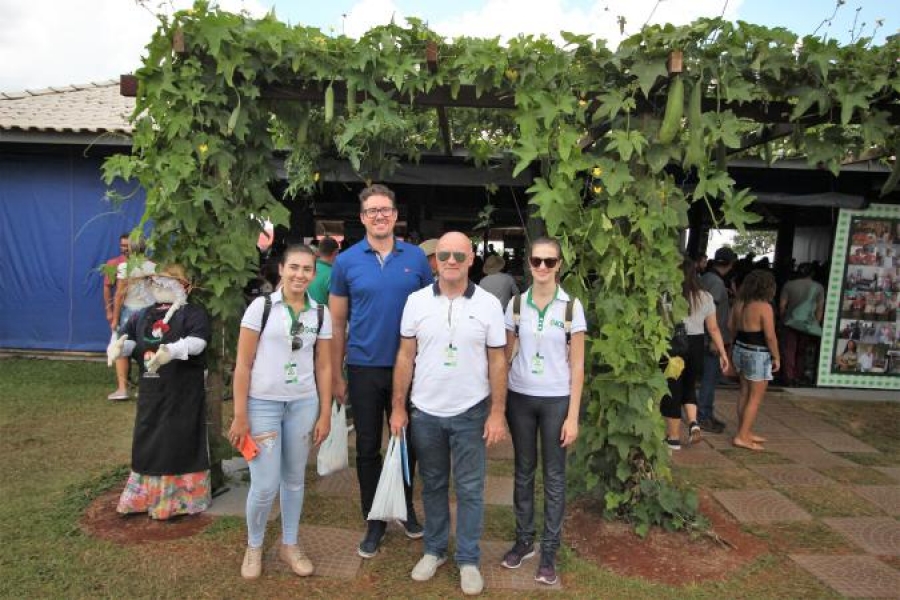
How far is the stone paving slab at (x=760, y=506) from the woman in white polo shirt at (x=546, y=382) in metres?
1.67

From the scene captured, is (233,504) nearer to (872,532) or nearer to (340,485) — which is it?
(340,485)

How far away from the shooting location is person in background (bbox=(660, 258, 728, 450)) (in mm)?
5055

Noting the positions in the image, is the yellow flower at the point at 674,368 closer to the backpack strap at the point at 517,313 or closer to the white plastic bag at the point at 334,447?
the backpack strap at the point at 517,313

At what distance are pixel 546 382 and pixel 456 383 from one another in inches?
18.0

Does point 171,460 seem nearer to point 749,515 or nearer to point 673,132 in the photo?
point 673,132

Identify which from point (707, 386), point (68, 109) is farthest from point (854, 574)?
point (68, 109)

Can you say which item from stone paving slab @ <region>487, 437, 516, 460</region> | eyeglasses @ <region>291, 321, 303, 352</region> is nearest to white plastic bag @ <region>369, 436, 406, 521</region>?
eyeglasses @ <region>291, 321, 303, 352</region>

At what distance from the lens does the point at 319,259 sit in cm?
539

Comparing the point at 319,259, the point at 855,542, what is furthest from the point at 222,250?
the point at 855,542

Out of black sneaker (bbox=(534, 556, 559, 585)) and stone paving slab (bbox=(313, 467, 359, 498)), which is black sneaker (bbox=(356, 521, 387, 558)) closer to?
stone paving slab (bbox=(313, 467, 359, 498))

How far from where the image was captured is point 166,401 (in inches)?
140

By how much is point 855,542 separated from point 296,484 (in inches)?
131

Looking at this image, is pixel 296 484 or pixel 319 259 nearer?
pixel 296 484

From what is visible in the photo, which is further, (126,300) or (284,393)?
(126,300)
